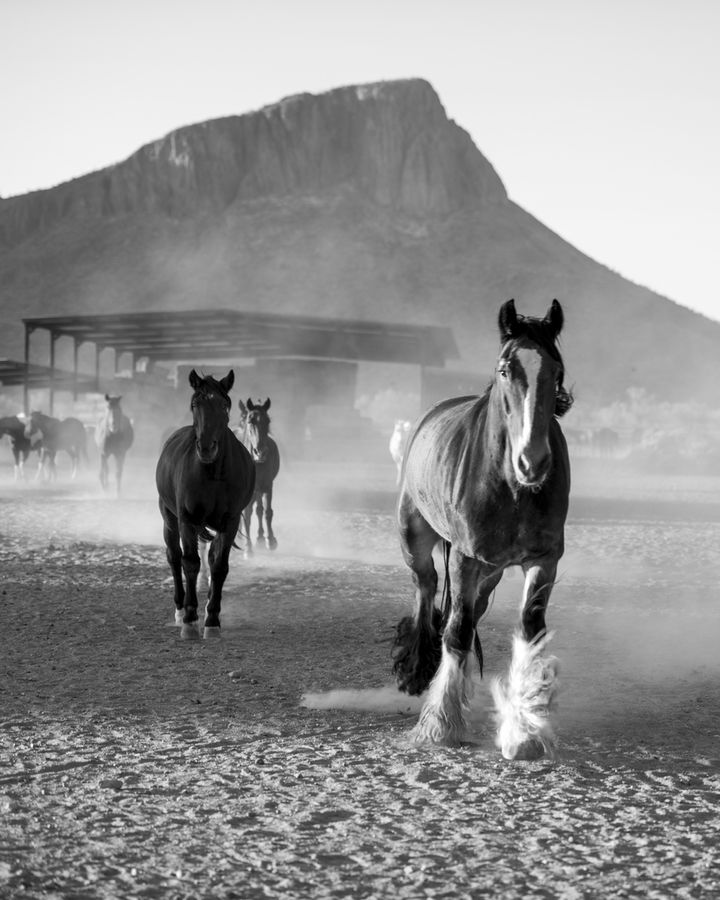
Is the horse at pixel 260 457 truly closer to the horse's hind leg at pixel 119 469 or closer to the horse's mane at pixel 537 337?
the horse's hind leg at pixel 119 469

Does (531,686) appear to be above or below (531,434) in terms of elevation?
below

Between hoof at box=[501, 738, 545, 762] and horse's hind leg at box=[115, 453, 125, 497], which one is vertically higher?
horse's hind leg at box=[115, 453, 125, 497]

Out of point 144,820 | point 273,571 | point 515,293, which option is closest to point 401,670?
point 144,820

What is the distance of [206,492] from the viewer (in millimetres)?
8391

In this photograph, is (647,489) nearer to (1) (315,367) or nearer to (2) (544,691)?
(1) (315,367)

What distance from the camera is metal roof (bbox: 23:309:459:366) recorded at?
3706 centimetres

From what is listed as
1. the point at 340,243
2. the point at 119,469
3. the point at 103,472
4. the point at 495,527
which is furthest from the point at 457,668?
the point at 340,243

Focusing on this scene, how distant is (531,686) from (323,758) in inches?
→ 40.9

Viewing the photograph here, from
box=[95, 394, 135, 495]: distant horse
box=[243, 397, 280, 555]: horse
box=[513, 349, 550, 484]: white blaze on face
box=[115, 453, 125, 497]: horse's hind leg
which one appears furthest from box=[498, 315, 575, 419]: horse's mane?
box=[95, 394, 135, 495]: distant horse

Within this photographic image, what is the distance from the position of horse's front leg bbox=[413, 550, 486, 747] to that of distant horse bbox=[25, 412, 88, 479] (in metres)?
24.8

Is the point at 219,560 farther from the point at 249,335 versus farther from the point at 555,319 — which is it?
the point at 249,335

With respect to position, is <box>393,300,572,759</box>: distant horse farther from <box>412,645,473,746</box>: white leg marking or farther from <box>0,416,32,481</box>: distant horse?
<box>0,416,32,481</box>: distant horse

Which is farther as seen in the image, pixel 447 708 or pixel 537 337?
pixel 447 708

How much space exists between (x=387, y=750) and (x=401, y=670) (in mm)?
1280
